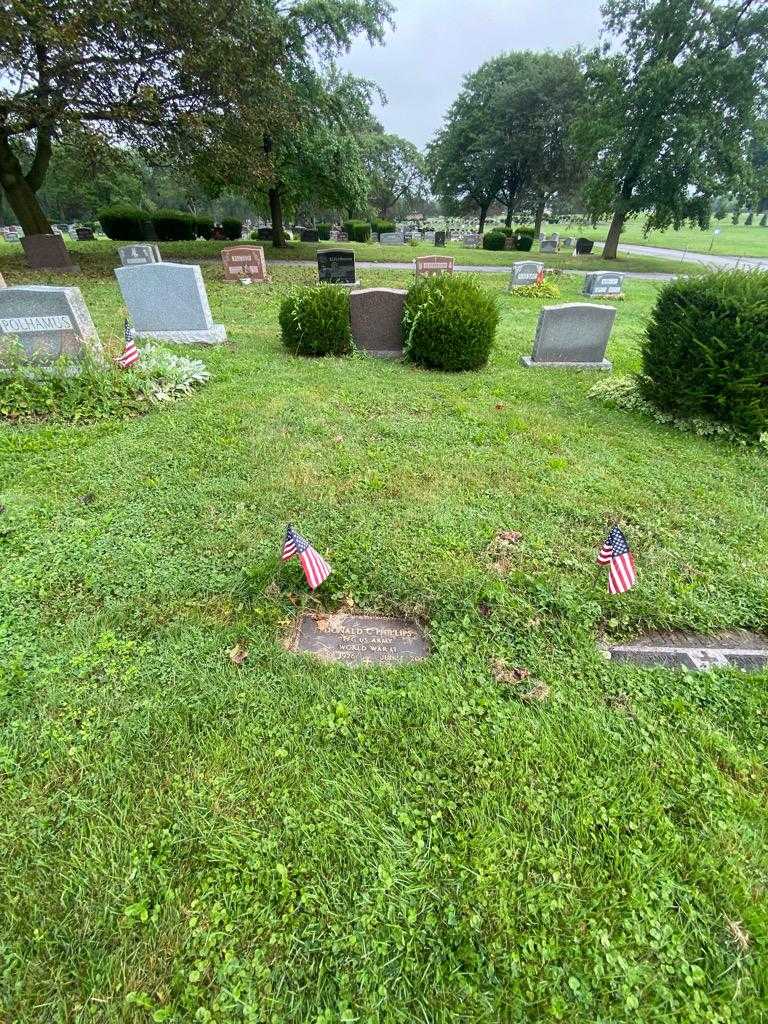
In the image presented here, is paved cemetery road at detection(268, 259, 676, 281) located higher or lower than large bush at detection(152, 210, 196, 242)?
lower

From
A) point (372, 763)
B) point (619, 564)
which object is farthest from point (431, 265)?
point (372, 763)

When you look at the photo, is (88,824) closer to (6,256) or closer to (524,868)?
(524,868)

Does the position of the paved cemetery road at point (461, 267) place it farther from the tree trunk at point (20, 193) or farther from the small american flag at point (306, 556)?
the small american flag at point (306, 556)

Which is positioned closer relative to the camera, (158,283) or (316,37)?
(158,283)

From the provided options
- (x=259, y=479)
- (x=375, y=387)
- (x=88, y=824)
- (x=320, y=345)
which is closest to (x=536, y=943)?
(x=88, y=824)

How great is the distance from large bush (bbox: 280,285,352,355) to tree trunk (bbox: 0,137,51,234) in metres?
13.6

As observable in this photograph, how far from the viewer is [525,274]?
13781 mm

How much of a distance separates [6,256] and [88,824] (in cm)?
2082

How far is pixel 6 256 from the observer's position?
51.4 feet

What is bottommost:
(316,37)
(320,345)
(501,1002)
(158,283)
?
(501,1002)

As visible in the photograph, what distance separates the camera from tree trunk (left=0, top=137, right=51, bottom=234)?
14.0m

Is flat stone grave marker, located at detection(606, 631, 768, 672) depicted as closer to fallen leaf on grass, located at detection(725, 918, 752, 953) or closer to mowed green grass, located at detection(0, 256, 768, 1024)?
mowed green grass, located at detection(0, 256, 768, 1024)


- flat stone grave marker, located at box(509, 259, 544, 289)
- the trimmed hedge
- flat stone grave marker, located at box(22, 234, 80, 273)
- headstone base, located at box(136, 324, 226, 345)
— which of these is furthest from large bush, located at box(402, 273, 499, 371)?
the trimmed hedge

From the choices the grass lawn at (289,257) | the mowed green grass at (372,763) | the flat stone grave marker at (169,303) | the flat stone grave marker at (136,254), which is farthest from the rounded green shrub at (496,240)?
the mowed green grass at (372,763)
